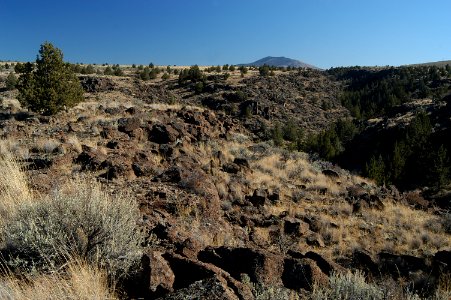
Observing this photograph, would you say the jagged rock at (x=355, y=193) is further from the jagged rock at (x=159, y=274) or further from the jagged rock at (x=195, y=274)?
the jagged rock at (x=159, y=274)

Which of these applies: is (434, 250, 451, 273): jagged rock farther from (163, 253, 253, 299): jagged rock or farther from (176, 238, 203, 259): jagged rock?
(163, 253, 253, 299): jagged rock

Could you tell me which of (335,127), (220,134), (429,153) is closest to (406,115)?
(335,127)

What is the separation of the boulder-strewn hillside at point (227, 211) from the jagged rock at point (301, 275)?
0.04 ft

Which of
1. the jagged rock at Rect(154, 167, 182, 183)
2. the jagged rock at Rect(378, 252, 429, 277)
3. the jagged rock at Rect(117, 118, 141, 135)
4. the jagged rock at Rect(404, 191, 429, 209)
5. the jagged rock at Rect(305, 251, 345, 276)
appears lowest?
the jagged rock at Rect(404, 191, 429, 209)

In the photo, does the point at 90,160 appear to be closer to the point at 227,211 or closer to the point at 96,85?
the point at 227,211

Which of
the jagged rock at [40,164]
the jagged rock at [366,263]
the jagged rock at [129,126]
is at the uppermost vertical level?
the jagged rock at [129,126]

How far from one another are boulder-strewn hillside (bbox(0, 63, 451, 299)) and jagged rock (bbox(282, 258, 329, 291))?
0.5 inches

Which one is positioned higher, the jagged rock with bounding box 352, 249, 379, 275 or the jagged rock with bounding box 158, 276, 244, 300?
the jagged rock with bounding box 158, 276, 244, 300

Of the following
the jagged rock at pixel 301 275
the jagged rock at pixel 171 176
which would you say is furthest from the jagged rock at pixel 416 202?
the jagged rock at pixel 301 275

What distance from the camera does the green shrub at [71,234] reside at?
3793mm

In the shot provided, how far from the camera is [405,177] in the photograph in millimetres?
30250

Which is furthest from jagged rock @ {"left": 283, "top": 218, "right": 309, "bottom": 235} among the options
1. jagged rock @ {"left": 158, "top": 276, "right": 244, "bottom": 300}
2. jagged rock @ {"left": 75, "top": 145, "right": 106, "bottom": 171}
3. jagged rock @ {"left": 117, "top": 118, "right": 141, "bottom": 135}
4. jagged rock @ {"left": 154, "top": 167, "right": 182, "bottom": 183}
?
jagged rock @ {"left": 117, "top": 118, "right": 141, "bottom": 135}

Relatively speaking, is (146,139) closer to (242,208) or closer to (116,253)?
(242,208)

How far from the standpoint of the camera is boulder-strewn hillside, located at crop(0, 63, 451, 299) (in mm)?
4027
